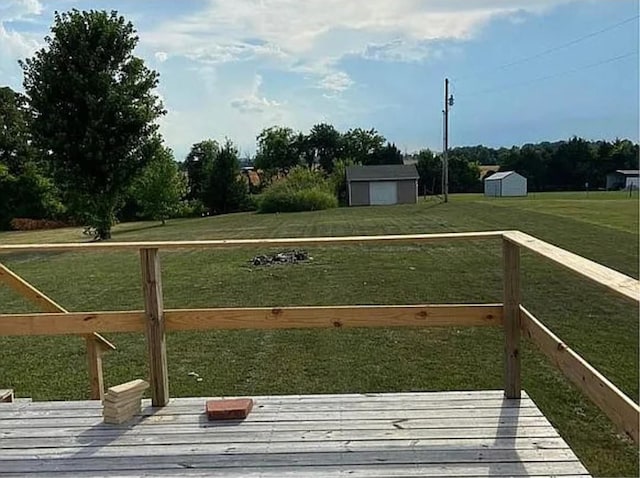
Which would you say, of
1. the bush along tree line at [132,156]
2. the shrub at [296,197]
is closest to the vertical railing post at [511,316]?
the bush along tree line at [132,156]

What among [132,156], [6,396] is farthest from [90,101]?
[6,396]

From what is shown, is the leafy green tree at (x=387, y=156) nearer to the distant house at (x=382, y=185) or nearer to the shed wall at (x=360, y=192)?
the distant house at (x=382, y=185)

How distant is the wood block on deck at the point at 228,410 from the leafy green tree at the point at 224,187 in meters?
31.0

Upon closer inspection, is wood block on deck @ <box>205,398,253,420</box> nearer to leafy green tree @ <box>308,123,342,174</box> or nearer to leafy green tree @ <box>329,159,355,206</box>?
leafy green tree @ <box>329,159,355,206</box>

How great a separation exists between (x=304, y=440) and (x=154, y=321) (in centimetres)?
91

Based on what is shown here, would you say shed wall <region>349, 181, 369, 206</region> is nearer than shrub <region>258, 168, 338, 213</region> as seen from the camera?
No

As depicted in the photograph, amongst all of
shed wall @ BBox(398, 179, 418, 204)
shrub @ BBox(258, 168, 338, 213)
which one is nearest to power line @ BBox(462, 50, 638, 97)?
shed wall @ BBox(398, 179, 418, 204)

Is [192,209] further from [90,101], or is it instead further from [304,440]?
[304,440]

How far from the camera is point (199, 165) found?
37.5 metres

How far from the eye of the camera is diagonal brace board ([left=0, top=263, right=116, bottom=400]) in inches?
123

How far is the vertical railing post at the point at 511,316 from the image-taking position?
9.12ft

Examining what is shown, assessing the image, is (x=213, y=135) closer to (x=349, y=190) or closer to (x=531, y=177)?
(x=349, y=190)

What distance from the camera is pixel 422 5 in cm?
430

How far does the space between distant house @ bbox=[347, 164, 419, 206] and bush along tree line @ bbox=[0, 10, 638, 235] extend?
1241 millimetres
